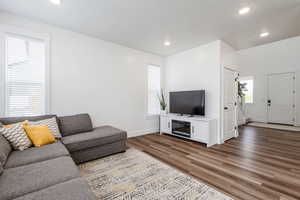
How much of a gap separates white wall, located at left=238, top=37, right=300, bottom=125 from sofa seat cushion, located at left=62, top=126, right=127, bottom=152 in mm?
6433

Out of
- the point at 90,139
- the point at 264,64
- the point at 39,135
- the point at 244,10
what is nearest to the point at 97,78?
the point at 90,139

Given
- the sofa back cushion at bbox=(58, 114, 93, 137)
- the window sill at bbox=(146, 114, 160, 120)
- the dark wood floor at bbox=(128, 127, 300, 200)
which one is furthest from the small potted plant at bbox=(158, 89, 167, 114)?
the sofa back cushion at bbox=(58, 114, 93, 137)

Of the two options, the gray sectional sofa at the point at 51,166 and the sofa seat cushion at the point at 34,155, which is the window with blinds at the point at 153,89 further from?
the sofa seat cushion at the point at 34,155

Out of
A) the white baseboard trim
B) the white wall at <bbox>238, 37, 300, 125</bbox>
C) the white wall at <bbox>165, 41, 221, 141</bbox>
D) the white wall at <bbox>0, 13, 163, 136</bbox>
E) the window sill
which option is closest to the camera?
the white wall at <bbox>0, 13, 163, 136</bbox>

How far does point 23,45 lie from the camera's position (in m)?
2.54

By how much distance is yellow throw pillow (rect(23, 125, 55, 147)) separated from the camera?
1.99 m

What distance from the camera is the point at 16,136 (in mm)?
1868

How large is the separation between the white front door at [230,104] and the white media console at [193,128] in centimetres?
53

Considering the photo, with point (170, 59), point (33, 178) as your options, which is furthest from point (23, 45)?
point (170, 59)

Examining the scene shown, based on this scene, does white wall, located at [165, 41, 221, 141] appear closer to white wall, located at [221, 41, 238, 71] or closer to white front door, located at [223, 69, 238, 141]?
white wall, located at [221, 41, 238, 71]

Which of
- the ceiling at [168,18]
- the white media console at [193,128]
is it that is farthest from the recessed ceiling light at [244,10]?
the white media console at [193,128]

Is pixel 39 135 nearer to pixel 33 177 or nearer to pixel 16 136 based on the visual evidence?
pixel 16 136

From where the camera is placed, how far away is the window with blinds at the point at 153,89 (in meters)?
4.54

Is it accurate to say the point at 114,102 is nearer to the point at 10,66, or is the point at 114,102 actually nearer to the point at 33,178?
the point at 10,66
